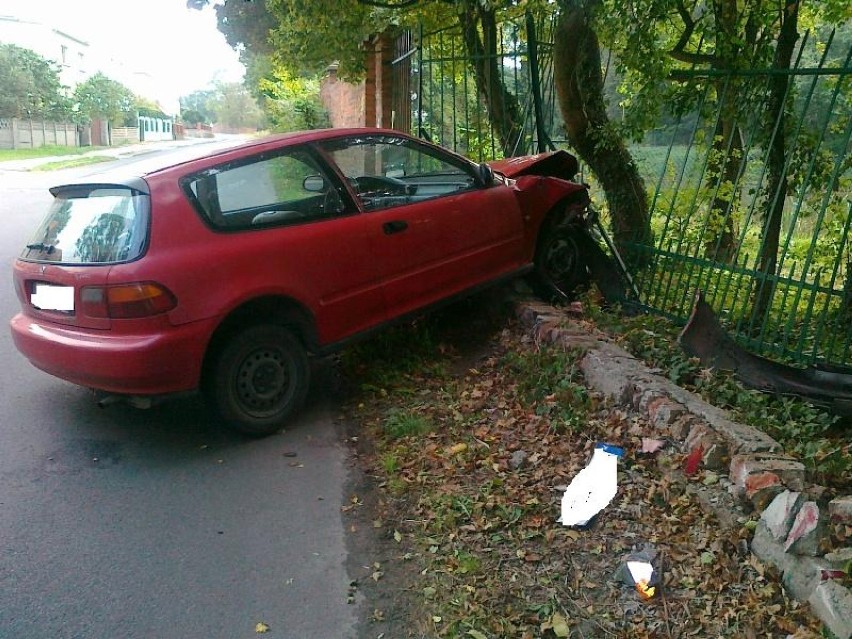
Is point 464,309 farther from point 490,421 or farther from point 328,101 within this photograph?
point 328,101

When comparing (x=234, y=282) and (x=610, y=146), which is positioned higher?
(x=610, y=146)

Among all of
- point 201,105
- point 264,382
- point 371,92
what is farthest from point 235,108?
point 264,382

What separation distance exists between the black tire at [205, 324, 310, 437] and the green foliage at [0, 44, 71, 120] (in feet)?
145

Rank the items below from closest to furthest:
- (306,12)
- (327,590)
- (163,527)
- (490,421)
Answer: (327,590) < (163,527) < (490,421) < (306,12)

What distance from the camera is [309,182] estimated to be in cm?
509

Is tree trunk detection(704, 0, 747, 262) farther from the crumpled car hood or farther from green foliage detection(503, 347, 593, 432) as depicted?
green foliage detection(503, 347, 593, 432)

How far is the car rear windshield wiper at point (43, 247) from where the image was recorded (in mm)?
4642

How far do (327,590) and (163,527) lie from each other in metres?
1.03

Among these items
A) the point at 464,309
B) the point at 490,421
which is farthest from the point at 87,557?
the point at 464,309

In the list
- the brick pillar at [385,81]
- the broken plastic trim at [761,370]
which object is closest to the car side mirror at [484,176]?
the broken plastic trim at [761,370]

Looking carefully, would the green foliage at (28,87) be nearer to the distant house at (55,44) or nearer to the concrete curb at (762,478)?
the distant house at (55,44)

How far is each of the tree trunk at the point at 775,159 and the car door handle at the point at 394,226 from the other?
8.43 feet

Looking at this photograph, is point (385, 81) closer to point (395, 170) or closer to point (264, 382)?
point (395, 170)

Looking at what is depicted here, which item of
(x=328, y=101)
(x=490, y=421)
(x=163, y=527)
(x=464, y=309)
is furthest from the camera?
(x=328, y=101)
